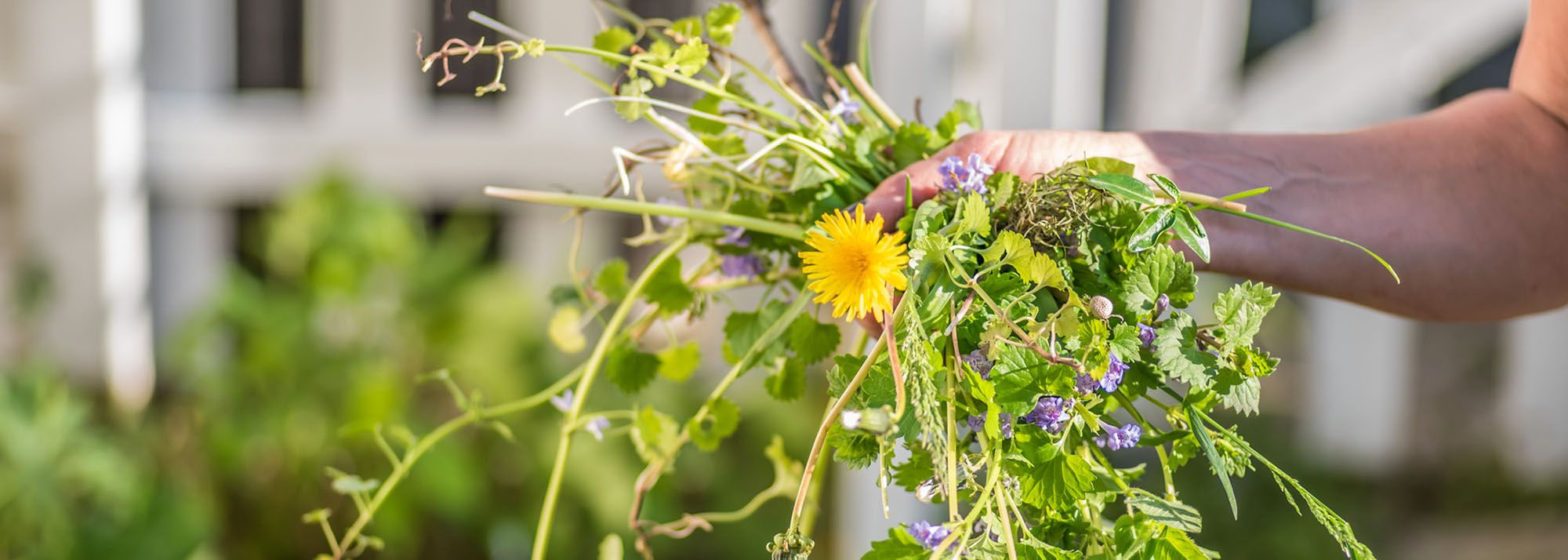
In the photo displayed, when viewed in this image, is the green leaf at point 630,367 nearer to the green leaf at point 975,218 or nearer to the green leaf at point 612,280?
the green leaf at point 612,280

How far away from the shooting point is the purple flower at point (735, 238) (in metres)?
0.70

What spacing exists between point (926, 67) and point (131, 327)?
2100 millimetres

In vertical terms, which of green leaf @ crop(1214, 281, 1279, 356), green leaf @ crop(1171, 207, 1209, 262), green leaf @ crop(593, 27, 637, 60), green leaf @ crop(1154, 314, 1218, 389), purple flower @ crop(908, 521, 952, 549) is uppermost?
green leaf @ crop(593, 27, 637, 60)

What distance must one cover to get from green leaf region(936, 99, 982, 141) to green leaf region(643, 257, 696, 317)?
0.19 meters

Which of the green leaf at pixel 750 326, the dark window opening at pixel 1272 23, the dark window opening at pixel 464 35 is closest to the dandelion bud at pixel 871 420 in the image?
the green leaf at pixel 750 326

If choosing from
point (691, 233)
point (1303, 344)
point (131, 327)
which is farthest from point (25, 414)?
point (1303, 344)

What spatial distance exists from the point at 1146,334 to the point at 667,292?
1.05 feet

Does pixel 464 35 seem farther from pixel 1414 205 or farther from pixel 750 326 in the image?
pixel 1414 205

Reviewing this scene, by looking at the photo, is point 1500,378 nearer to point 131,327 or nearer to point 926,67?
point 926,67

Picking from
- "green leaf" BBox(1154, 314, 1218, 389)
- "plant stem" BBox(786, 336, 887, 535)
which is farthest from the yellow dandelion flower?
"green leaf" BBox(1154, 314, 1218, 389)

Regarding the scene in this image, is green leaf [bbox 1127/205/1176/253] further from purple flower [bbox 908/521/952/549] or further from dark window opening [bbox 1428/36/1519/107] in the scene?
dark window opening [bbox 1428/36/1519/107]

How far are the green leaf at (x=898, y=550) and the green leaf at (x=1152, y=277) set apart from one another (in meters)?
0.15

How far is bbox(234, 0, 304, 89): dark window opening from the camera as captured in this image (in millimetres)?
2887

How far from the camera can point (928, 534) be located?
53cm
